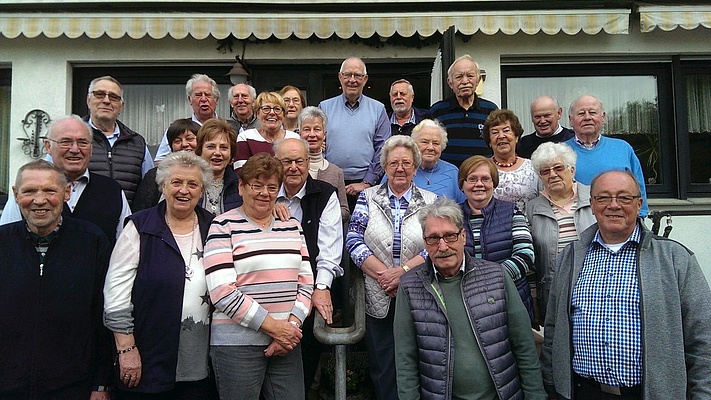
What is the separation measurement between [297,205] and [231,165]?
1.86ft

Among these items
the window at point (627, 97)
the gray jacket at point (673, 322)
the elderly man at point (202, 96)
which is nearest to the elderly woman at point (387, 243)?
the gray jacket at point (673, 322)

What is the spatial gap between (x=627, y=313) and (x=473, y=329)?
69 centimetres

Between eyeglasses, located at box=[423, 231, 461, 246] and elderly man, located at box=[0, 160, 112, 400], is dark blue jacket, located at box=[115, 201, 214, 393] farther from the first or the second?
eyeglasses, located at box=[423, 231, 461, 246]

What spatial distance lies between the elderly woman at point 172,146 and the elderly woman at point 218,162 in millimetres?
273

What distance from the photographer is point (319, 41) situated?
21.3 feet

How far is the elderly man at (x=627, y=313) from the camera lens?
7.45 ft

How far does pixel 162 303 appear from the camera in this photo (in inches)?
103

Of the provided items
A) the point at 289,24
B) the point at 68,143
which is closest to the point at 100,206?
the point at 68,143

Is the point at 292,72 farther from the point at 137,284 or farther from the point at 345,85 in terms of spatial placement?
the point at 137,284

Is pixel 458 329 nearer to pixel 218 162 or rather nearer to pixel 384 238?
pixel 384 238

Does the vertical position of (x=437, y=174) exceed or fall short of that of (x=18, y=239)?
it exceeds it

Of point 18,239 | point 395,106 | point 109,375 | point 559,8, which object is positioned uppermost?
point 559,8

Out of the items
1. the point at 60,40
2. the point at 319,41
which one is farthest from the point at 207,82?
the point at 60,40

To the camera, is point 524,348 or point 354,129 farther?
point 354,129
